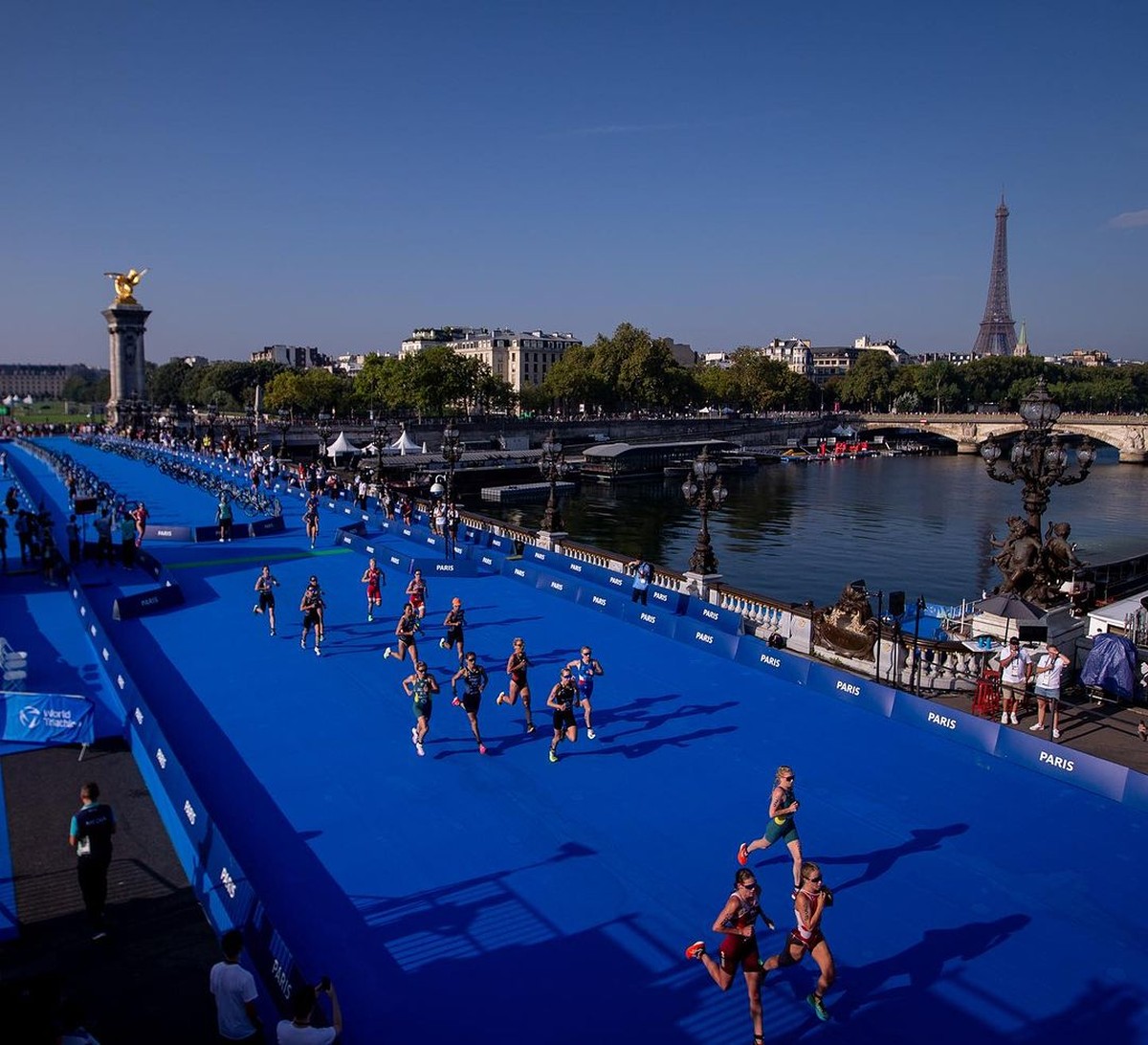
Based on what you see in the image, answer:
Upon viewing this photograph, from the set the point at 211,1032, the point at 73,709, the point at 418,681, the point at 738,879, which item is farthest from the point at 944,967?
the point at 73,709

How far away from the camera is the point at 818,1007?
8031 mm

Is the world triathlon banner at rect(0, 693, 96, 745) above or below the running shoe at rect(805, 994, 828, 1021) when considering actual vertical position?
above

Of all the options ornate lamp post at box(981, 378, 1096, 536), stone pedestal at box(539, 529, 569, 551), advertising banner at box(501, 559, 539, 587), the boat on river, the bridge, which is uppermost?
the bridge

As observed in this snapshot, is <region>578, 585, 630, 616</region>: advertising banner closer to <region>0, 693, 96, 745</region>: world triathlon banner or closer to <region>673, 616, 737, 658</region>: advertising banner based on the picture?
<region>673, 616, 737, 658</region>: advertising banner

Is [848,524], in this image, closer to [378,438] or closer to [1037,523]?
[378,438]

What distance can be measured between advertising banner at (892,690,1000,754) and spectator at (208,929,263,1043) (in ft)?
36.7

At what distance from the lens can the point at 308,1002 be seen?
6547 mm

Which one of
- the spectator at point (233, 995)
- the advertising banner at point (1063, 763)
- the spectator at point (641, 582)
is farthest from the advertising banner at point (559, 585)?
the spectator at point (233, 995)

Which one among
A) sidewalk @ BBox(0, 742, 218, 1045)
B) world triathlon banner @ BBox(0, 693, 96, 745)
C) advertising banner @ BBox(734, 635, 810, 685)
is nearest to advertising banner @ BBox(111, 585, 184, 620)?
world triathlon banner @ BBox(0, 693, 96, 745)

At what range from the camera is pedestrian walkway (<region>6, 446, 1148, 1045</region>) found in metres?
8.30

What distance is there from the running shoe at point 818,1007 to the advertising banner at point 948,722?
7.14m

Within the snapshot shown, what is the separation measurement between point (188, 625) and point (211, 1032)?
14.4 meters

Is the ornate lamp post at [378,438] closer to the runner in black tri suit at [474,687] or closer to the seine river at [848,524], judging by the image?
the seine river at [848,524]

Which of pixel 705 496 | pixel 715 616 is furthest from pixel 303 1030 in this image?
pixel 705 496
